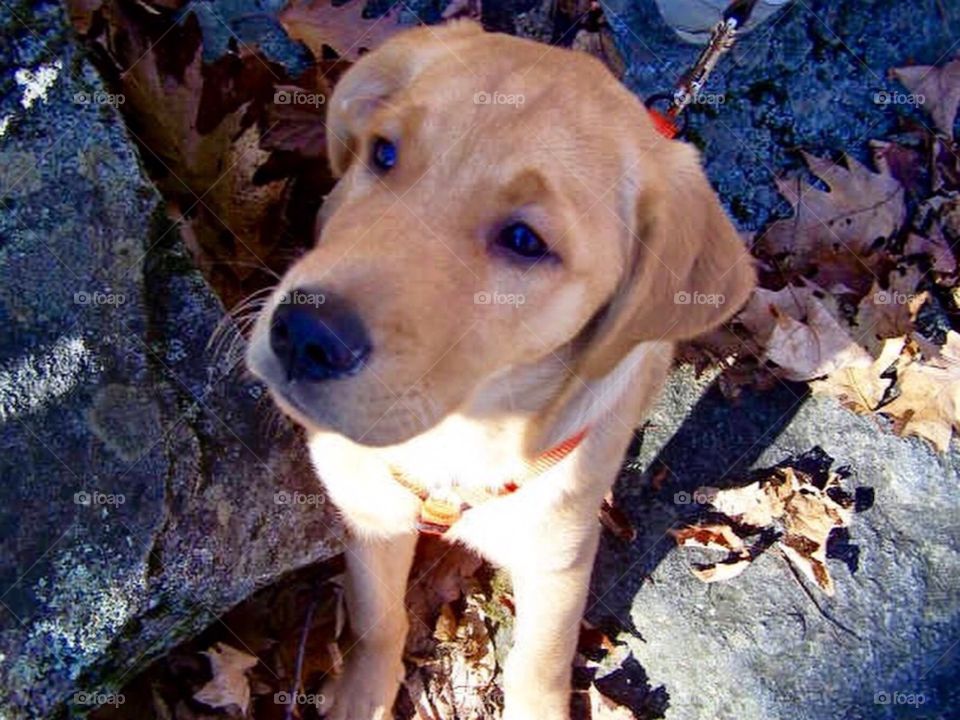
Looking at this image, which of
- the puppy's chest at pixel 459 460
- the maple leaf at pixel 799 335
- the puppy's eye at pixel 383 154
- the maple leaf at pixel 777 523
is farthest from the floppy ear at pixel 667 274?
the maple leaf at pixel 777 523

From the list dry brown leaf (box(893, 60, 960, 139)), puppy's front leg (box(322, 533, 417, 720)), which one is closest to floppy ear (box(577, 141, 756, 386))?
puppy's front leg (box(322, 533, 417, 720))

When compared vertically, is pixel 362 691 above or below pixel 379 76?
below

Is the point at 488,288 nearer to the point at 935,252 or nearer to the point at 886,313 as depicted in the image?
the point at 886,313

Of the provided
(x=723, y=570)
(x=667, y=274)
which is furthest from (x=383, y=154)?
(x=723, y=570)

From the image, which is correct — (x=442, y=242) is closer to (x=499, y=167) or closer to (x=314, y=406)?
(x=499, y=167)

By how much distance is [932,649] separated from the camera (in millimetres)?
3959

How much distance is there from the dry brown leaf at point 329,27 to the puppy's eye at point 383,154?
1.51m

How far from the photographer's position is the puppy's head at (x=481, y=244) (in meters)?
2.16

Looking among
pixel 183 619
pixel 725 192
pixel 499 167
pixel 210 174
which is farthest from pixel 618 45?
pixel 183 619

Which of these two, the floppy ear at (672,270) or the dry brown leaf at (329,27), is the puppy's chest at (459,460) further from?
the dry brown leaf at (329,27)

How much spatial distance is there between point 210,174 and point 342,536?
137 centimetres

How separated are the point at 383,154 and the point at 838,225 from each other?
2.44m

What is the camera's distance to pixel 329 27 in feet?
12.8

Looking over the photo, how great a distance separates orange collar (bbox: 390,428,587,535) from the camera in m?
2.96
